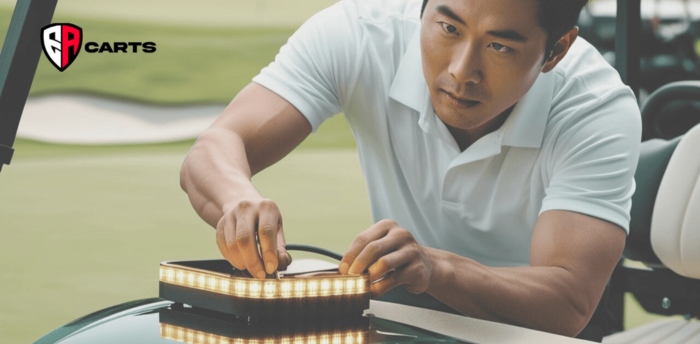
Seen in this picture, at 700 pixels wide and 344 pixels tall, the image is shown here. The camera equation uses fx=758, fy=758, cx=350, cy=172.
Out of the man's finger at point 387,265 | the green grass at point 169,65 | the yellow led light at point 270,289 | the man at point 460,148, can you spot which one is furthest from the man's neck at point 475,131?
the green grass at point 169,65

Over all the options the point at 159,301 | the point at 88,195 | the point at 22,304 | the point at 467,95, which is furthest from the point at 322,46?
the point at 88,195

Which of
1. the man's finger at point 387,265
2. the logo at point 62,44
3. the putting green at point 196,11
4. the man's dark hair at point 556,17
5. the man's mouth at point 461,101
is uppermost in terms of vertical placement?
the putting green at point 196,11

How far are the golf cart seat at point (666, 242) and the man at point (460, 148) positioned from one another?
27cm

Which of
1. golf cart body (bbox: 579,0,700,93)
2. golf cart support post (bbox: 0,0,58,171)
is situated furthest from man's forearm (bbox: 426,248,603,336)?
golf cart body (bbox: 579,0,700,93)

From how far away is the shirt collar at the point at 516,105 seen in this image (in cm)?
113

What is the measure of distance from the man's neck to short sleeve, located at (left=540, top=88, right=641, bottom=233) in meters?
0.10

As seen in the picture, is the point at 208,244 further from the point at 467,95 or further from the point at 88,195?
the point at 467,95

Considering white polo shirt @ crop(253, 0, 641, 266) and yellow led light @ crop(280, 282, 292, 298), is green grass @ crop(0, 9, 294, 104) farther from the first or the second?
yellow led light @ crop(280, 282, 292, 298)

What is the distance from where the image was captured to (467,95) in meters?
1.00

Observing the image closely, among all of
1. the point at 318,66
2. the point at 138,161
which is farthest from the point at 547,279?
the point at 138,161

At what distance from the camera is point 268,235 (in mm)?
739

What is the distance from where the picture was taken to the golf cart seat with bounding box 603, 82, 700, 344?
130 centimetres

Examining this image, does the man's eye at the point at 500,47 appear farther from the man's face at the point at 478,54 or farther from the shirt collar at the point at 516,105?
the shirt collar at the point at 516,105

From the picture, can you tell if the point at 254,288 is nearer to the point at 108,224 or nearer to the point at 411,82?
the point at 411,82
